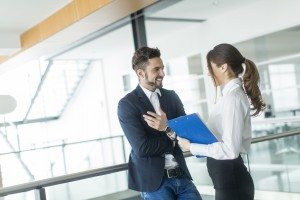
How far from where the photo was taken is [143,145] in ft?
6.04

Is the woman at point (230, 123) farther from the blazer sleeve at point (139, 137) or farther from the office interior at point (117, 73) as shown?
the office interior at point (117, 73)

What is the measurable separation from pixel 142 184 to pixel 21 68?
388 inches

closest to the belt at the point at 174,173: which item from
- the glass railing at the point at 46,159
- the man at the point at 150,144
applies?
the man at the point at 150,144

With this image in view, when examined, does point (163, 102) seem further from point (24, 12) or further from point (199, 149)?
point (24, 12)

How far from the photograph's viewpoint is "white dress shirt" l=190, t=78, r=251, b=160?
171cm

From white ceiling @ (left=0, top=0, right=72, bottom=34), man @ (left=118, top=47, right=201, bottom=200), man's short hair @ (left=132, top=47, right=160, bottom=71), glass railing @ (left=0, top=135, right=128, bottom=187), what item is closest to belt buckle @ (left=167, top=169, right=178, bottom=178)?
man @ (left=118, top=47, right=201, bottom=200)

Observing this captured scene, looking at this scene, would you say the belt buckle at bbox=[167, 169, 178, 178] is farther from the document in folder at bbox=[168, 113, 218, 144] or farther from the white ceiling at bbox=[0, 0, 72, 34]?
the white ceiling at bbox=[0, 0, 72, 34]

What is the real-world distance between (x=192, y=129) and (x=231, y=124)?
21cm

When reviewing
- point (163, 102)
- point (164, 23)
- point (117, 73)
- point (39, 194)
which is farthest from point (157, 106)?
point (117, 73)

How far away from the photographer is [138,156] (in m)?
1.92

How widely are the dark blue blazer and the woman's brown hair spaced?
0.39m

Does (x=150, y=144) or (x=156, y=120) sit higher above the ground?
(x=156, y=120)

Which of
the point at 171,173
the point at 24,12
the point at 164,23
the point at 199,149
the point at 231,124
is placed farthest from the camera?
the point at 164,23

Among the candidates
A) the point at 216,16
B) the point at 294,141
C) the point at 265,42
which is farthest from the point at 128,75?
the point at 294,141
